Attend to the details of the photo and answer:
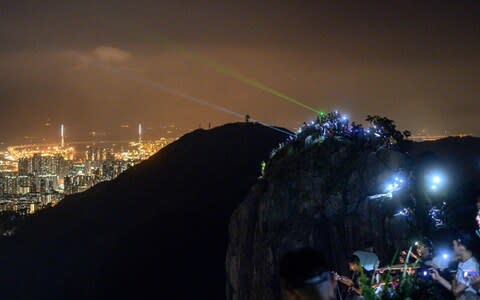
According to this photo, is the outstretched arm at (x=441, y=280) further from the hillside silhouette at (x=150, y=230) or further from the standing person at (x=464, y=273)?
the hillside silhouette at (x=150, y=230)

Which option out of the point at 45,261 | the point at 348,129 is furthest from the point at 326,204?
the point at 45,261

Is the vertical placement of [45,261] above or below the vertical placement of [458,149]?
below

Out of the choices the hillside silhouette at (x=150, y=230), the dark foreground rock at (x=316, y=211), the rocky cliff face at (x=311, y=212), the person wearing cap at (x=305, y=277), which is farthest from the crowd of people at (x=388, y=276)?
the hillside silhouette at (x=150, y=230)

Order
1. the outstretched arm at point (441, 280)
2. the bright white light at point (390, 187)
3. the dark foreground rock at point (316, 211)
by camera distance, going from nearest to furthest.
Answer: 1. the outstretched arm at point (441, 280)
2. the bright white light at point (390, 187)
3. the dark foreground rock at point (316, 211)

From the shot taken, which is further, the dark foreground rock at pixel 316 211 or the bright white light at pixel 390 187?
the dark foreground rock at pixel 316 211

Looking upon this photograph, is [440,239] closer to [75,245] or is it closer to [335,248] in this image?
[335,248]

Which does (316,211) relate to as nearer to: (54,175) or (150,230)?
(150,230)

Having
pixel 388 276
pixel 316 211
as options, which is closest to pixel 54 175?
pixel 316 211
